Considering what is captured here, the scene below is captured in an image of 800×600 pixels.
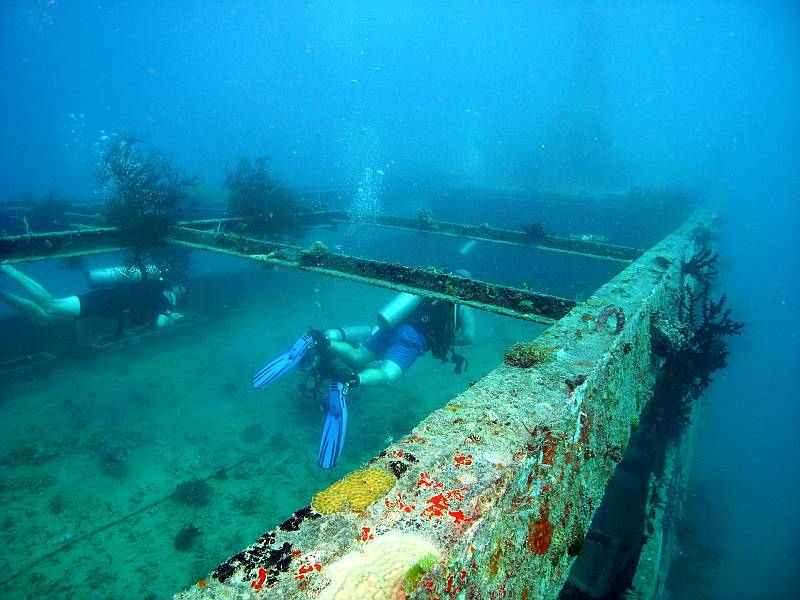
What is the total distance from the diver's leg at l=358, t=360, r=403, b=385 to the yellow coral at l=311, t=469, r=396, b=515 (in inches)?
219

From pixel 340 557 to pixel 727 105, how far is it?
778ft

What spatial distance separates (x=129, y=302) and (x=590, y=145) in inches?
1374

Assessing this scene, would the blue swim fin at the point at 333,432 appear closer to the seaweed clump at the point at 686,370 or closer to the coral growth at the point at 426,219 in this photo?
the seaweed clump at the point at 686,370

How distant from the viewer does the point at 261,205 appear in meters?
9.20

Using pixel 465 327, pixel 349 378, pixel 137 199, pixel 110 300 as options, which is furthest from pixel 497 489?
pixel 110 300

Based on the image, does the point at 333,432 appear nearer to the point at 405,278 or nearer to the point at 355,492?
the point at 405,278

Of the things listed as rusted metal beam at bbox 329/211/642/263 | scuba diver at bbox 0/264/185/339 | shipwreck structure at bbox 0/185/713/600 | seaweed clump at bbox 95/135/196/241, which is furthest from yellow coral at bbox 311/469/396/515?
scuba diver at bbox 0/264/185/339

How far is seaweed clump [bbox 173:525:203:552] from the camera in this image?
173 inches

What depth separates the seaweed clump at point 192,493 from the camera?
501cm

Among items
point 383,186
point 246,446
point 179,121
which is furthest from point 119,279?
point 179,121

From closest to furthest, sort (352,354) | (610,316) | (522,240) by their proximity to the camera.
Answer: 1. (610,316)
2. (352,354)
3. (522,240)

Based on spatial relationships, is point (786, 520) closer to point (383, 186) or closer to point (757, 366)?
point (757, 366)

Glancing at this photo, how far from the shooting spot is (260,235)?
9109 millimetres

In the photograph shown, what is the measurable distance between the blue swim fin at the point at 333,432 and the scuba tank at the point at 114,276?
189 inches
